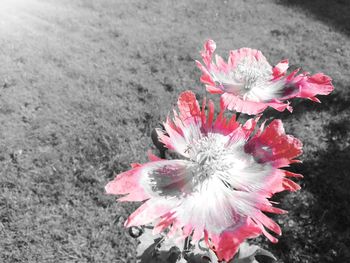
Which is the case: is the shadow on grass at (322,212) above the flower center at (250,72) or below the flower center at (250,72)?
below

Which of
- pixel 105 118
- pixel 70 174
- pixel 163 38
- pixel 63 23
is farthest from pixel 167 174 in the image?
pixel 63 23

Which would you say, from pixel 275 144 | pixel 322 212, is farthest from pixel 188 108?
pixel 322 212

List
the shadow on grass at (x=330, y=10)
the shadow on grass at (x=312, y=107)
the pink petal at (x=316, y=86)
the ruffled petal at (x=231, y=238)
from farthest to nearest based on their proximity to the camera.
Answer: the shadow on grass at (x=330, y=10) → the shadow on grass at (x=312, y=107) → the pink petal at (x=316, y=86) → the ruffled petal at (x=231, y=238)

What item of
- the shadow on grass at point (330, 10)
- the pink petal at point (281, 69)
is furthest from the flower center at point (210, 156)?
the shadow on grass at point (330, 10)

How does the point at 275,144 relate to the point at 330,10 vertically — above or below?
above

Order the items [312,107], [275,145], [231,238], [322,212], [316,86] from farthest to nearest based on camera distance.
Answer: [312,107]
[322,212]
[316,86]
[275,145]
[231,238]

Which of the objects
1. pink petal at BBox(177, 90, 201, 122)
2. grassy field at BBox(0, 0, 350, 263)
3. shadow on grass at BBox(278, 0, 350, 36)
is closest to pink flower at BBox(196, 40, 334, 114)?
pink petal at BBox(177, 90, 201, 122)

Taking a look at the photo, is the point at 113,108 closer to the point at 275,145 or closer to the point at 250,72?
the point at 250,72

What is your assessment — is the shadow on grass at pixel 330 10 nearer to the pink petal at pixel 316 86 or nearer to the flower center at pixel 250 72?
the flower center at pixel 250 72
